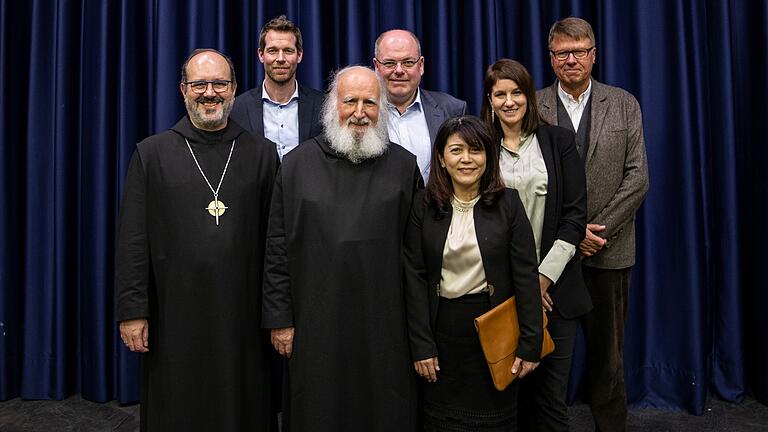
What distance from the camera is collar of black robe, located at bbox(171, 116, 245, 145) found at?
2582 millimetres

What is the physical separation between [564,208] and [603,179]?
39 centimetres

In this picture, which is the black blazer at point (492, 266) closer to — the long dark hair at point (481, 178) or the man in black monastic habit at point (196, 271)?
the long dark hair at point (481, 178)

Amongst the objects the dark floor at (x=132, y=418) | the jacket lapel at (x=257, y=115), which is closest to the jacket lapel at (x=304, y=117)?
the jacket lapel at (x=257, y=115)

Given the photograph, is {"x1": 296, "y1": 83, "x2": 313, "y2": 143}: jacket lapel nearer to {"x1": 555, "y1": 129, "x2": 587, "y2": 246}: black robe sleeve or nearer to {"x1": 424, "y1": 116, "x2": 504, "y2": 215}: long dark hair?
{"x1": 424, "y1": 116, "x2": 504, "y2": 215}: long dark hair

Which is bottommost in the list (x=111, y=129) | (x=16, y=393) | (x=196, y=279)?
(x=16, y=393)

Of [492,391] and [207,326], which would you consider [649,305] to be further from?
[207,326]

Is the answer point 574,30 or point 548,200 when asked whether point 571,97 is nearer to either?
point 574,30

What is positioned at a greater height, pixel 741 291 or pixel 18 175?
pixel 18 175

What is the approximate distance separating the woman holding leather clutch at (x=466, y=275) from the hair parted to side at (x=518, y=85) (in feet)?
0.78

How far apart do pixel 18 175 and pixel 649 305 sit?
12.3ft

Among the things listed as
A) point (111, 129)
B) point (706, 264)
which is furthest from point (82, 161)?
point (706, 264)

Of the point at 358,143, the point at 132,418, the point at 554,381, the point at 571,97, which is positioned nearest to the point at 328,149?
the point at 358,143

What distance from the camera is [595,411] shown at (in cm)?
291

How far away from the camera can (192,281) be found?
8.11ft
